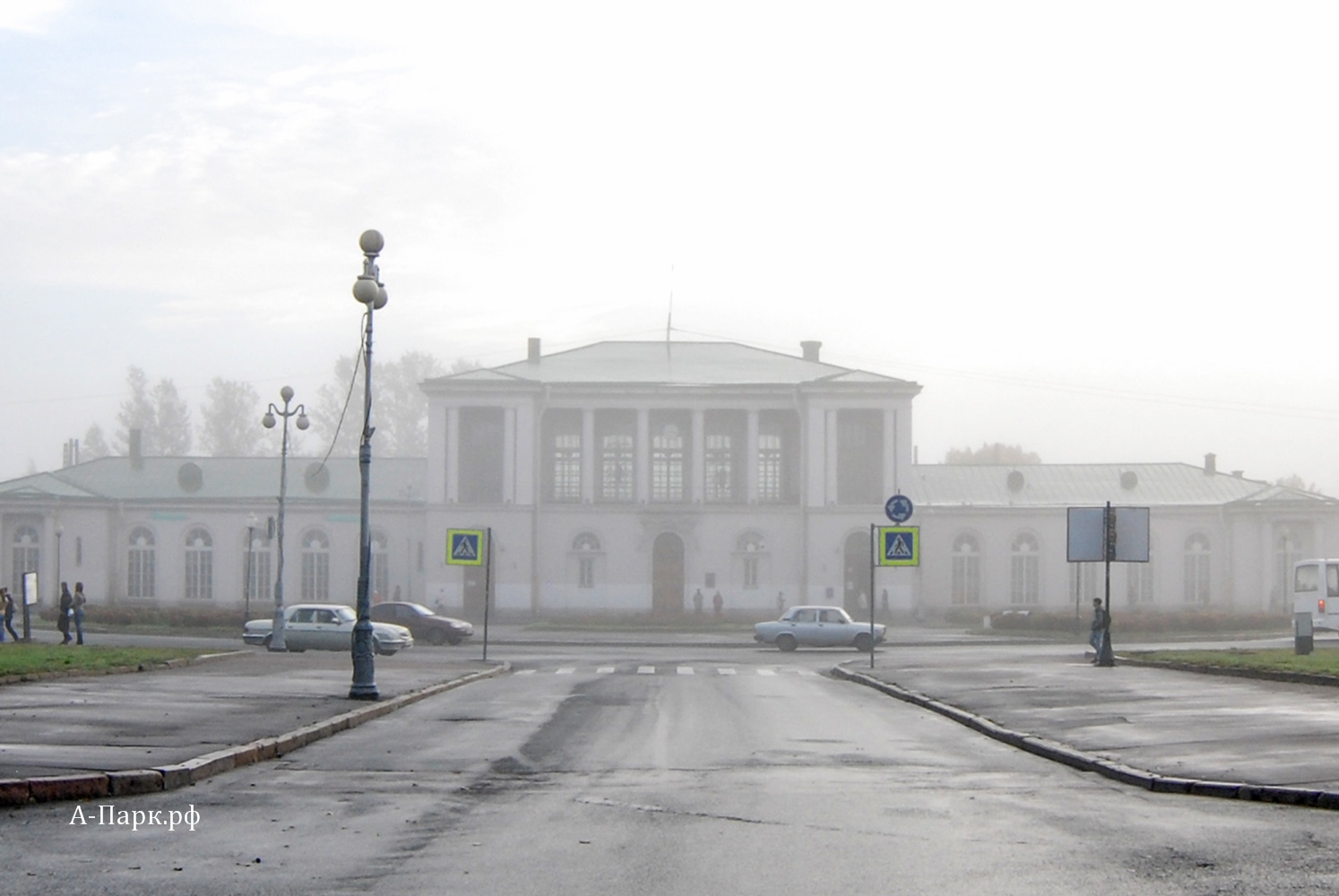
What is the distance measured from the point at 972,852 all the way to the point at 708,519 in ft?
209

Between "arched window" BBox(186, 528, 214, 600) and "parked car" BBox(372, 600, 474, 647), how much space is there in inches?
1162

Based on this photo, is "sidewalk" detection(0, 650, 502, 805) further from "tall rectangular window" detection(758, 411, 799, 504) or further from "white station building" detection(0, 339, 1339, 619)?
"tall rectangular window" detection(758, 411, 799, 504)

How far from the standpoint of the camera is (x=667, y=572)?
74062mm

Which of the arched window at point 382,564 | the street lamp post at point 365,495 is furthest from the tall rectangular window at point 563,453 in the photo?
the street lamp post at point 365,495

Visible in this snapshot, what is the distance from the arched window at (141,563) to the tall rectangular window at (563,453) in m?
20.4

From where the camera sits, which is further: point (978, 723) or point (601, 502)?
point (601, 502)

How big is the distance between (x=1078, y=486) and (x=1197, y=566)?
7.42 metres

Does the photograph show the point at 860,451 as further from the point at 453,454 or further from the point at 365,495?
the point at 365,495

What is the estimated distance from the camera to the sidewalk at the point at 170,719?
1319cm

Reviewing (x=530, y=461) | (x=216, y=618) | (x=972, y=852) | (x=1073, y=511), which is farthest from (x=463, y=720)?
(x=530, y=461)

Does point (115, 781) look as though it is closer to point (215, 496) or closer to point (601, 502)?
point (601, 502)

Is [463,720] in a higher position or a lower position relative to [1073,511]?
lower

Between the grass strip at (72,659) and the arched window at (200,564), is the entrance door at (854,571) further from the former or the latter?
the grass strip at (72,659)

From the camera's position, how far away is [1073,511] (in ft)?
107
